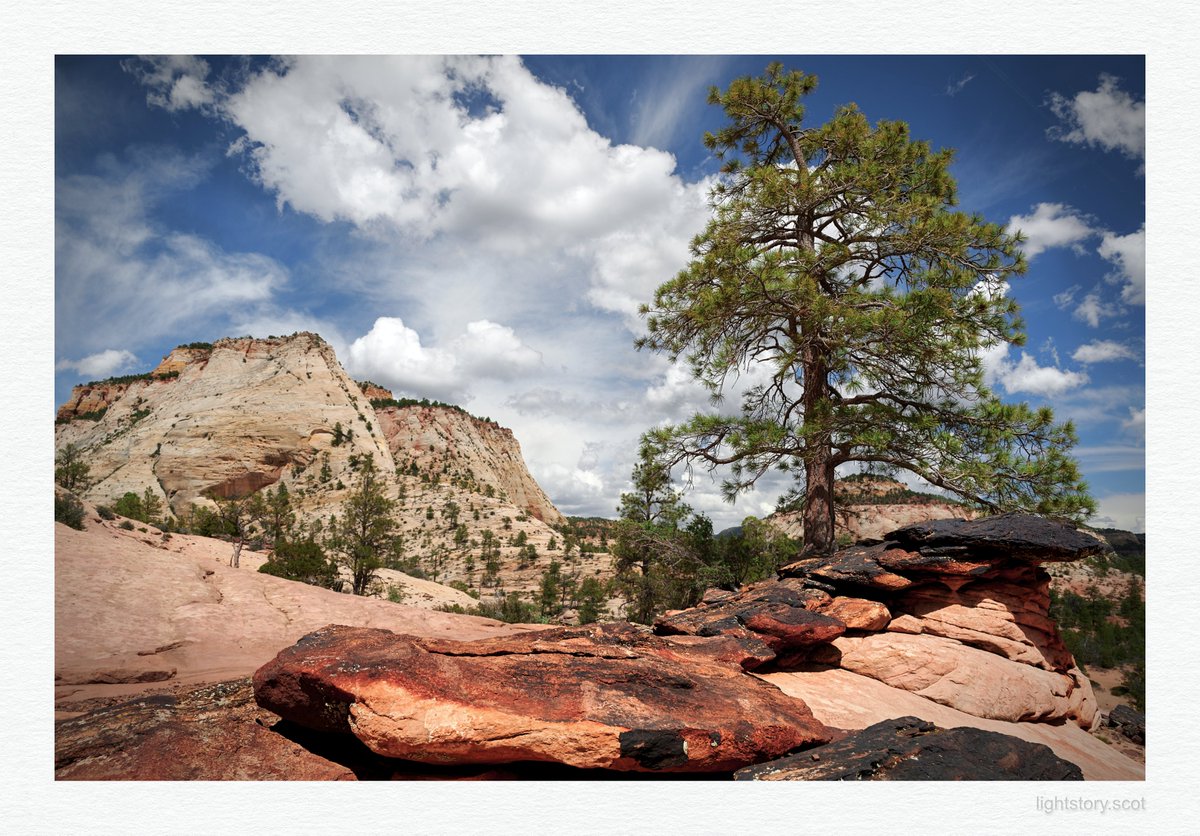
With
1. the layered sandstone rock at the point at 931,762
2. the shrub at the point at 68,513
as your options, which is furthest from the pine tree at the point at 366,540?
the layered sandstone rock at the point at 931,762

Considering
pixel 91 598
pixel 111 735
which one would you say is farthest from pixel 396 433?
pixel 111 735

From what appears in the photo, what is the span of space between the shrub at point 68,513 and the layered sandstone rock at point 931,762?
15681 mm

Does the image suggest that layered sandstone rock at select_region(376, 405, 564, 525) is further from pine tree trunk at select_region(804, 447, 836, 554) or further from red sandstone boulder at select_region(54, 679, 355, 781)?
red sandstone boulder at select_region(54, 679, 355, 781)

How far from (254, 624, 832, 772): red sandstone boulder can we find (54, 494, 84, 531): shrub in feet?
40.0

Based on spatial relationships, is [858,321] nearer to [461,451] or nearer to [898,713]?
[898,713]

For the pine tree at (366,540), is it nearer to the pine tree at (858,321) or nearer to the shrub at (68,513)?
the shrub at (68,513)

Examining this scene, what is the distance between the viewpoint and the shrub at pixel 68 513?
12414 mm

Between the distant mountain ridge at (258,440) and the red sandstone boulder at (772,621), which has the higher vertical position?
the distant mountain ridge at (258,440)

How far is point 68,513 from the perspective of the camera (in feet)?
41.7

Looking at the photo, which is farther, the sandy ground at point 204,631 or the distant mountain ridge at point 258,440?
the distant mountain ridge at point 258,440

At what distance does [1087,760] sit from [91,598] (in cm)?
1466

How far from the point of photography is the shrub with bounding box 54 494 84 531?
12414mm

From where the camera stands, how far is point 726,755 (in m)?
3.89
